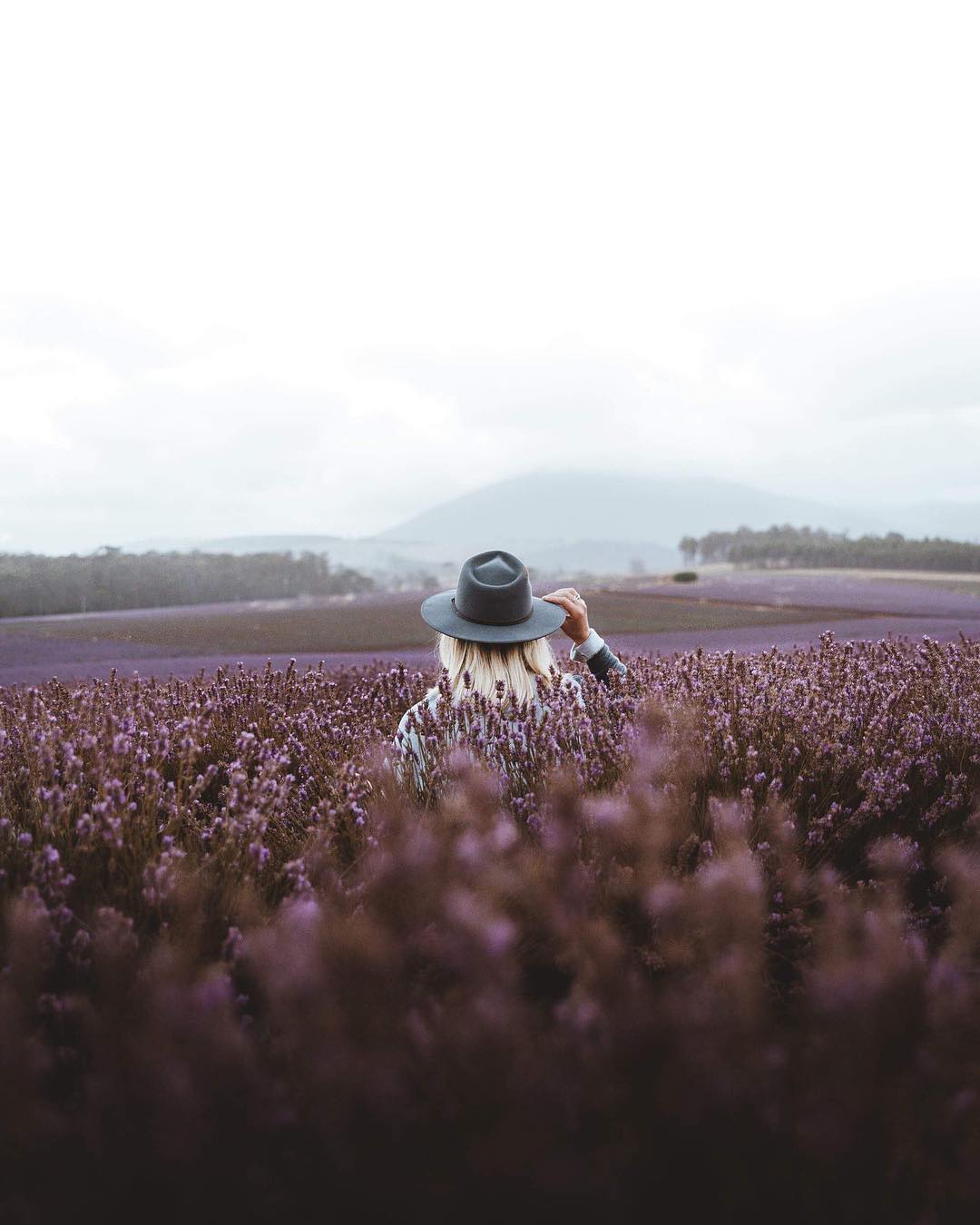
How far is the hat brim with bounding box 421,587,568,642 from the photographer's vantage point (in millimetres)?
2746

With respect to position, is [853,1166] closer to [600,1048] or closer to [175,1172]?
[600,1048]

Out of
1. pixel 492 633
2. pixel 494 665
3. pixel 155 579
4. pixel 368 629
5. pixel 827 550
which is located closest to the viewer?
pixel 492 633

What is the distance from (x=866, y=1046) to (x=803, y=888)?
100cm

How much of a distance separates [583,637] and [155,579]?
11.5 meters

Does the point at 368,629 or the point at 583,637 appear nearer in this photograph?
the point at 583,637

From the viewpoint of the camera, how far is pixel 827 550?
27609 millimetres

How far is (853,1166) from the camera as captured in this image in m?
1.05

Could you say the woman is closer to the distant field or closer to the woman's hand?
the woman's hand

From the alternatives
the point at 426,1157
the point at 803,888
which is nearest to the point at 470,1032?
the point at 426,1157

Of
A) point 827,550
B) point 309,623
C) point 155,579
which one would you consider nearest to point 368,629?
point 309,623

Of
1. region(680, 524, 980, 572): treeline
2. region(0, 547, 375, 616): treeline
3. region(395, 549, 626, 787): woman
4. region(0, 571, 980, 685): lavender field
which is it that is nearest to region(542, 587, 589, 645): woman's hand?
region(395, 549, 626, 787): woman

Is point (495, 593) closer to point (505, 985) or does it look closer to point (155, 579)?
point (505, 985)

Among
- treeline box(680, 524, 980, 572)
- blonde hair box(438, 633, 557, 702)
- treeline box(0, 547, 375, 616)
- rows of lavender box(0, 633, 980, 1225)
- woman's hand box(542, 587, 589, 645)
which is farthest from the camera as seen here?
→ treeline box(680, 524, 980, 572)

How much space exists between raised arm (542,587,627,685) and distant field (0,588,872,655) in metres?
4.63
